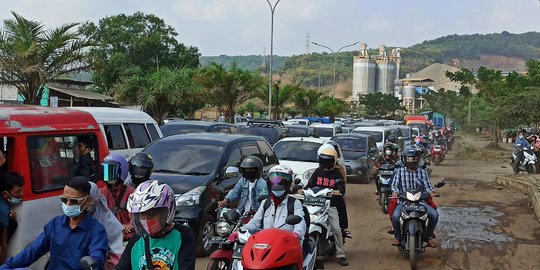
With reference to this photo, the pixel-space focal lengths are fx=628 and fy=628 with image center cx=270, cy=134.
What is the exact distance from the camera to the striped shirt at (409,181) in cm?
896

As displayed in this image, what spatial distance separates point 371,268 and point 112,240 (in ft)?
15.1

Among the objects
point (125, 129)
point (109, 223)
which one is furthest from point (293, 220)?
point (125, 129)

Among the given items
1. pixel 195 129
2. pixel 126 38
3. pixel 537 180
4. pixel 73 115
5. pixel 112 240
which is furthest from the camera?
pixel 126 38

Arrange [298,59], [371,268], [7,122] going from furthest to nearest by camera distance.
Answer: [298,59] → [371,268] → [7,122]

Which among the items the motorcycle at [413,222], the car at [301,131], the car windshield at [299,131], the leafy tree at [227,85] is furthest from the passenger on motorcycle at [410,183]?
the leafy tree at [227,85]

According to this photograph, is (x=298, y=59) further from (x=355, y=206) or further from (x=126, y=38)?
(x=355, y=206)

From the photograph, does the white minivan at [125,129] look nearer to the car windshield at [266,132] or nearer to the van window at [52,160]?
the van window at [52,160]

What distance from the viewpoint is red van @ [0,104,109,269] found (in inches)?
241

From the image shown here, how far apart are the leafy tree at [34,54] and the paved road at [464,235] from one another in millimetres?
8979

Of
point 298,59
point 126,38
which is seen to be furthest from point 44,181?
point 298,59

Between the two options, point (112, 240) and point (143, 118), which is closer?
point (112, 240)

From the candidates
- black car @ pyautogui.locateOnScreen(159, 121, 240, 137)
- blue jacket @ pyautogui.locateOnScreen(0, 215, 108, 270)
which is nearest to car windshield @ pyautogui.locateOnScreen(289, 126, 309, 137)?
black car @ pyautogui.locateOnScreen(159, 121, 240, 137)

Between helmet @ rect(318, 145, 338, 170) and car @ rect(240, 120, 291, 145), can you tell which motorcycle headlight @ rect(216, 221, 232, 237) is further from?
Result: car @ rect(240, 120, 291, 145)

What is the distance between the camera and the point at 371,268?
8.48m
